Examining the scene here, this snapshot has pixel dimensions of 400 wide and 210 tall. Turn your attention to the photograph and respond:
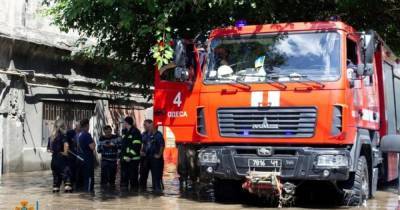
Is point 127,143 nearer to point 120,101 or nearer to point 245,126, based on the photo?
point 245,126

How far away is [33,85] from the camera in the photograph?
20.8 m

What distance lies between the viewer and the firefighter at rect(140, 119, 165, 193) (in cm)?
1431

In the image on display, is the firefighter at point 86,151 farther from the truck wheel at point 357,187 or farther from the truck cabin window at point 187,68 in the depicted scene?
the truck wheel at point 357,187

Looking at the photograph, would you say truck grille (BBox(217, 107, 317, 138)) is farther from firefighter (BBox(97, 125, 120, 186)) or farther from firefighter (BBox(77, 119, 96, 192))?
firefighter (BBox(97, 125, 120, 186))

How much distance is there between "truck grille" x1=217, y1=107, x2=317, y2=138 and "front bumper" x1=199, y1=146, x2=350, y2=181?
0.84 feet

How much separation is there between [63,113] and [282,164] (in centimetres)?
1378

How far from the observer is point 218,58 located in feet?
36.8

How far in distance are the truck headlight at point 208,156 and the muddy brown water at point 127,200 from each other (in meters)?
0.85

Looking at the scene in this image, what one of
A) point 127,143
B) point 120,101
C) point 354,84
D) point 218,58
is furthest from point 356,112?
point 120,101

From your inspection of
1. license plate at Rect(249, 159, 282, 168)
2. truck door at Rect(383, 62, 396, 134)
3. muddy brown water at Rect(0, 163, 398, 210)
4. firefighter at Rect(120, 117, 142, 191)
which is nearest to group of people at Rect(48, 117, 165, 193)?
firefighter at Rect(120, 117, 142, 191)

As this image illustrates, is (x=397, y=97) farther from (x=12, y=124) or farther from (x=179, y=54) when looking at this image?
(x=12, y=124)

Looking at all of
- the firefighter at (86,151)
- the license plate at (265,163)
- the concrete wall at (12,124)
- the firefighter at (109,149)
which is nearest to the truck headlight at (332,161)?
the license plate at (265,163)

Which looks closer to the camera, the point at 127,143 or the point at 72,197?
the point at 72,197

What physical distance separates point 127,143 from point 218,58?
14.3ft
